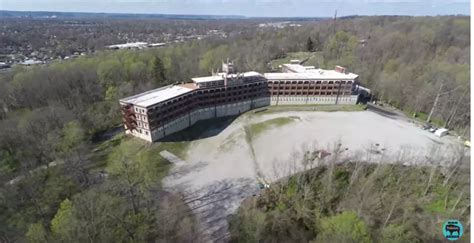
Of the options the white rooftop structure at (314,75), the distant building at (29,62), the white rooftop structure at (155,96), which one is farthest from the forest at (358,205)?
the distant building at (29,62)

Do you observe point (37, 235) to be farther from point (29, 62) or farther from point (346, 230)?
point (29, 62)

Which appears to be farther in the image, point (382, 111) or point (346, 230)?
point (382, 111)

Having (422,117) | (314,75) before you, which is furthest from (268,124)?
(422,117)

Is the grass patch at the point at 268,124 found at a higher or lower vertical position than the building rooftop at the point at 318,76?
lower

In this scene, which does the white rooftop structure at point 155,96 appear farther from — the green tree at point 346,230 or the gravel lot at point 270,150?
the green tree at point 346,230

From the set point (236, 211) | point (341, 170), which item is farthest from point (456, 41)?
point (236, 211)

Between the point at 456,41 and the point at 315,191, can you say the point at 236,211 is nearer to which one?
the point at 315,191
